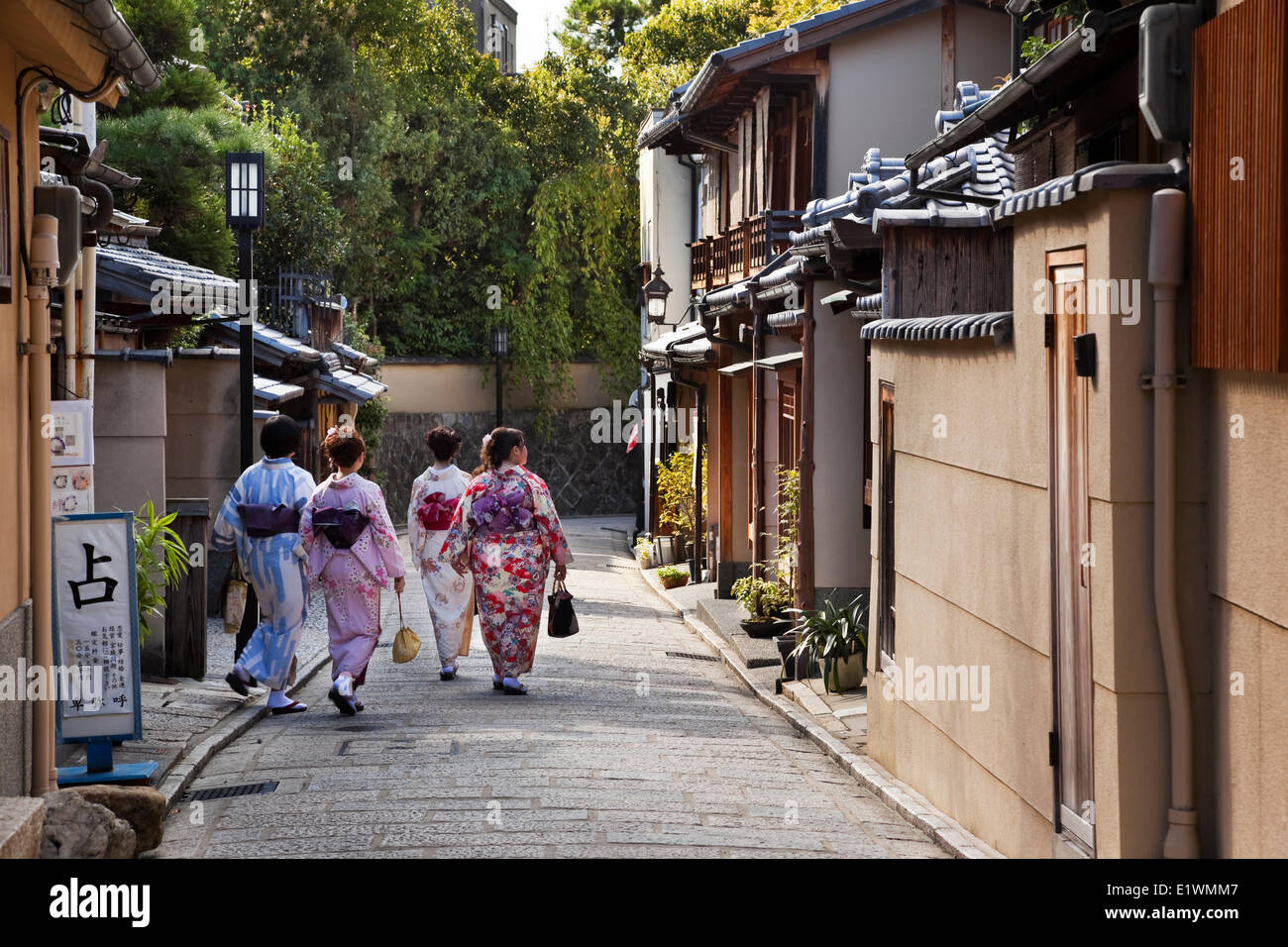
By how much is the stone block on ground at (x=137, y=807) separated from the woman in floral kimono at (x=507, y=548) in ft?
17.4

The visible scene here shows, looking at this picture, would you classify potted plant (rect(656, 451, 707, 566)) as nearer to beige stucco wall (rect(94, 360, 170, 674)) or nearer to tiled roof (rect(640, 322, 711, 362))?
tiled roof (rect(640, 322, 711, 362))

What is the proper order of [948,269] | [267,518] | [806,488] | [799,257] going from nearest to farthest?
1. [948,269]
2. [267,518]
3. [799,257]
4. [806,488]

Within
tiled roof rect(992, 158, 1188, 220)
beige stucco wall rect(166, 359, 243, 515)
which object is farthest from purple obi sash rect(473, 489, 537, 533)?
tiled roof rect(992, 158, 1188, 220)

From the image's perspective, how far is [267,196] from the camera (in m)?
25.8

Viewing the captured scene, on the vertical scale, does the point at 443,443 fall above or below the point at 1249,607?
above

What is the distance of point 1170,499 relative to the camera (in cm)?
517

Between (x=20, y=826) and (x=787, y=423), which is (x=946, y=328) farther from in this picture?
(x=787, y=423)

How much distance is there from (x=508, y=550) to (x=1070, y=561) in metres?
6.73

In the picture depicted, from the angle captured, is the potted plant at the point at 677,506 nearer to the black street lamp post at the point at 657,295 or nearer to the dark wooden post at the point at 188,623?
the black street lamp post at the point at 657,295

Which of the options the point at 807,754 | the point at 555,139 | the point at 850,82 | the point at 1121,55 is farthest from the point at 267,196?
the point at 1121,55

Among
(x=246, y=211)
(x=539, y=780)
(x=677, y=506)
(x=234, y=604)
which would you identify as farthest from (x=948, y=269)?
(x=677, y=506)

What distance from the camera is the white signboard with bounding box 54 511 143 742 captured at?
789 cm

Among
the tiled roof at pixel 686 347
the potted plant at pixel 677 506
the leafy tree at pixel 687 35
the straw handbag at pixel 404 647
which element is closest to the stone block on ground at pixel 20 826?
the straw handbag at pixel 404 647

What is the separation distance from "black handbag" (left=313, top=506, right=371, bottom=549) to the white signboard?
9.44 ft
